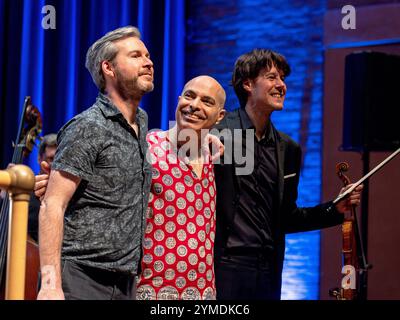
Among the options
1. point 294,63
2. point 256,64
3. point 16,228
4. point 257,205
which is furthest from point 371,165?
point 16,228

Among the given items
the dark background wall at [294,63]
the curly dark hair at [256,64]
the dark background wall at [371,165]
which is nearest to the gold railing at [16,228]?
the curly dark hair at [256,64]

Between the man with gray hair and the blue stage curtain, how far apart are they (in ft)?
7.15

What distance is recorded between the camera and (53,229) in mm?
2129

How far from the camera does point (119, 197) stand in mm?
2301

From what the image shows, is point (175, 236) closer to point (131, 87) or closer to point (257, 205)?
point (131, 87)

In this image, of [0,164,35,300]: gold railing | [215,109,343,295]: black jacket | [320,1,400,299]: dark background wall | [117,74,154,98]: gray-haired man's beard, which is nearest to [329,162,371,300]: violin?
[215,109,343,295]: black jacket

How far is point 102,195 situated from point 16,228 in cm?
91

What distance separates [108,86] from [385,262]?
110 inches

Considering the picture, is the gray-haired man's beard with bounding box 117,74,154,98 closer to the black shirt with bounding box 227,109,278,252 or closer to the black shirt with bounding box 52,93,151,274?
the black shirt with bounding box 52,93,151,274

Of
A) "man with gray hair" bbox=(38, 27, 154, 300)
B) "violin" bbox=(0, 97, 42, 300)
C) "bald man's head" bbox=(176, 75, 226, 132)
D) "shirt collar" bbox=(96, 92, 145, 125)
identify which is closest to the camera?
"man with gray hair" bbox=(38, 27, 154, 300)

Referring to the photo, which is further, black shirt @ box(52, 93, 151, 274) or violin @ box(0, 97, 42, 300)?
violin @ box(0, 97, 42, 300)

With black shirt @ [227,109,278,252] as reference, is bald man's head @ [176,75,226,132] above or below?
→ above

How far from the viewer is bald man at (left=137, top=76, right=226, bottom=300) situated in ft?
8.07

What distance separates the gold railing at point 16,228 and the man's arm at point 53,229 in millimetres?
673
